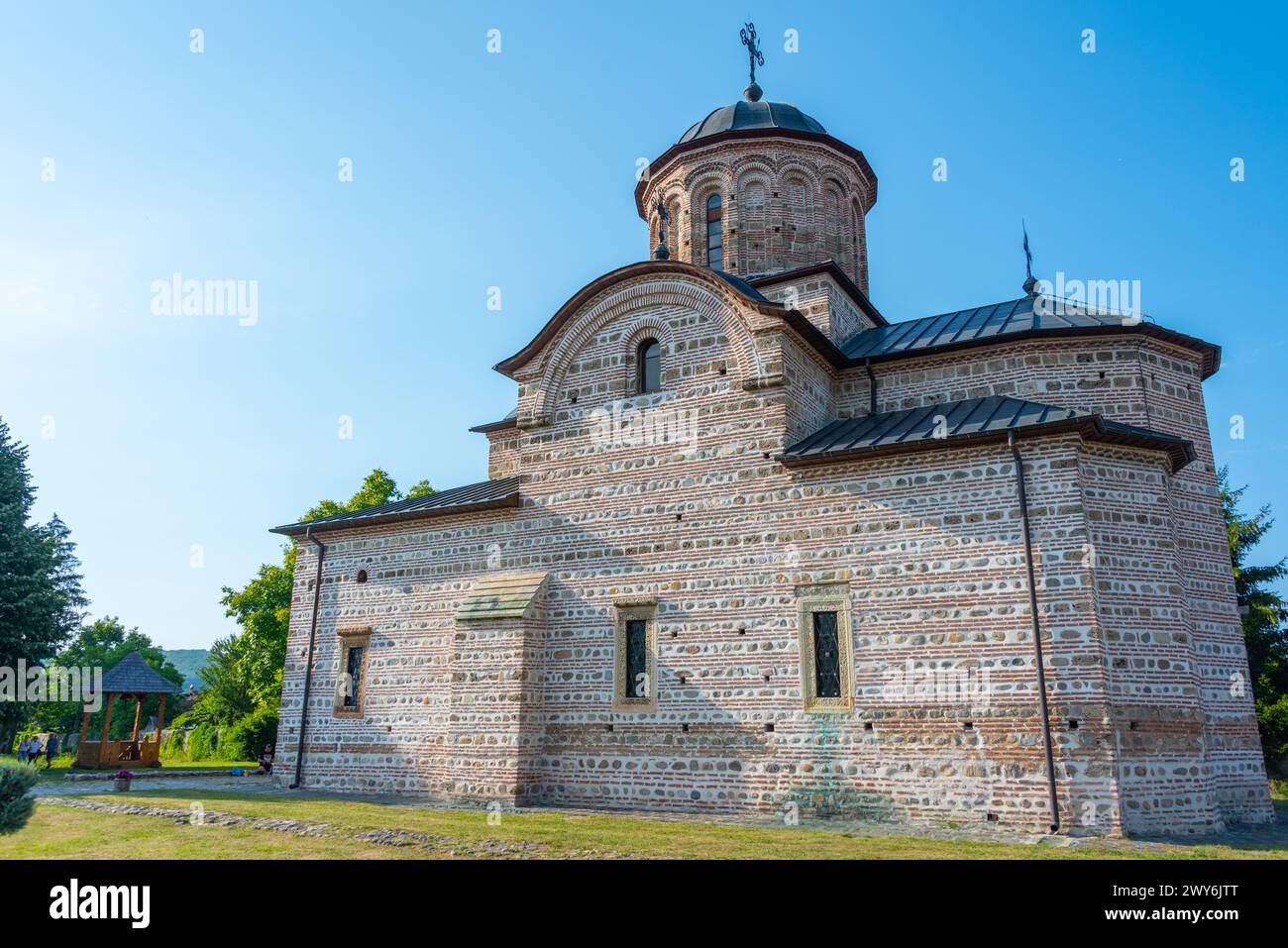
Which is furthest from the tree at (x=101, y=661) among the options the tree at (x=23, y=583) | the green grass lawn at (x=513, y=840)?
the green grass lawn at (x=513, y=840)

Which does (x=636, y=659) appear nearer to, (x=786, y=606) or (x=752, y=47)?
(x=786, y=606)

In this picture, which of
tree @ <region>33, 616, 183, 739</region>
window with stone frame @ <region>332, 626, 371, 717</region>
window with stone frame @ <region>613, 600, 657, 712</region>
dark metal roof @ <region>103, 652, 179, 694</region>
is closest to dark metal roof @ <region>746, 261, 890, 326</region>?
window with stone frame @ <region>613, 600, 657, 712</region>

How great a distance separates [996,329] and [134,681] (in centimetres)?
2269

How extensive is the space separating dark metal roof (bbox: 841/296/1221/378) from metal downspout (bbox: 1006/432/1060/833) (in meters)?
3.08

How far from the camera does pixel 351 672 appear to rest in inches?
579

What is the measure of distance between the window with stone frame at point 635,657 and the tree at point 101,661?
39052 mm

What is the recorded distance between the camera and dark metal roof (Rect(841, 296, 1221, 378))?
1253 centimetres

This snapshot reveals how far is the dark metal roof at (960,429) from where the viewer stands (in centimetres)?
1038

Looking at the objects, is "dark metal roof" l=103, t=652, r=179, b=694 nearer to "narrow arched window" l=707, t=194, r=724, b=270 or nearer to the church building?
the church building

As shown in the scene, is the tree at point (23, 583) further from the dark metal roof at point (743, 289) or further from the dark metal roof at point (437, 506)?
the dark metal roof at point (743, 289)

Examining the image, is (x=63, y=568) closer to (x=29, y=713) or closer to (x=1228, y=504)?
(x=29, y=713)

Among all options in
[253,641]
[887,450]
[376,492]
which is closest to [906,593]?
[887,450]

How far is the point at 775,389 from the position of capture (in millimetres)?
12172

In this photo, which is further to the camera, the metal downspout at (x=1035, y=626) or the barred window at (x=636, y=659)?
the barred window at (x=636, y=659)
